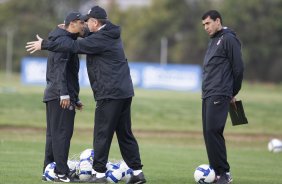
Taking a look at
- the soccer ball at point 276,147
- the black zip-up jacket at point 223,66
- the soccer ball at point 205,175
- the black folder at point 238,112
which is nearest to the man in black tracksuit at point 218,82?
the black zip-up jacket at point 223,66

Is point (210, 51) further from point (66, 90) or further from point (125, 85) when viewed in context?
point (66, 90)

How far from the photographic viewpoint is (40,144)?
1939cm

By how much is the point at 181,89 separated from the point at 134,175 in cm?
3956

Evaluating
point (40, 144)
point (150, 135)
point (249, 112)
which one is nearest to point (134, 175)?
point (40, 144)

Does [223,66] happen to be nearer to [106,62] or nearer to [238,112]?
[238,112]

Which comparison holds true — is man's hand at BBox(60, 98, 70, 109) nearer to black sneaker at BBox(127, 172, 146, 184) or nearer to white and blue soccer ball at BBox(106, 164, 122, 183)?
white and blue soccer ball at BBox(106, 164, 122, 183)

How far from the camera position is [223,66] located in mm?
11594

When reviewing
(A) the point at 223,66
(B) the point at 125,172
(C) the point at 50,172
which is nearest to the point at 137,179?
(B) the point at 125,172

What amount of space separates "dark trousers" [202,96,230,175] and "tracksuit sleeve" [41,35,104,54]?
1.93 metres

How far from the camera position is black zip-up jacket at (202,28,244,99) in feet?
37.9

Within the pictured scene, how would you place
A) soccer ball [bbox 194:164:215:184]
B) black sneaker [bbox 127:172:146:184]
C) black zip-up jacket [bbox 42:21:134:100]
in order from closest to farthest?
black zip-up jacket [bbox 42:21:134:100] → black sneaker [bbox 127:172:146:184] → soccer ball [bbox 194:164:215:184]

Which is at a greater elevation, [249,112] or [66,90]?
[66,90]

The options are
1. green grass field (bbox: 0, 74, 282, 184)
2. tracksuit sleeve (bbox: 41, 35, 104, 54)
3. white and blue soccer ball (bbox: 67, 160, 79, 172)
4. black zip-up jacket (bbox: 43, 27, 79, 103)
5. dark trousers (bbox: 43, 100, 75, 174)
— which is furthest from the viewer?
green grass field (bbox: 0, 74, 282, 184)

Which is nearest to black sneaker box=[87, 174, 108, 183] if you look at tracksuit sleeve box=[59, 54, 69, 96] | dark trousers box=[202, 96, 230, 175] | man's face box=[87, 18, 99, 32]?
tracksuit sleeve box=[59, 54, 69, 96]
